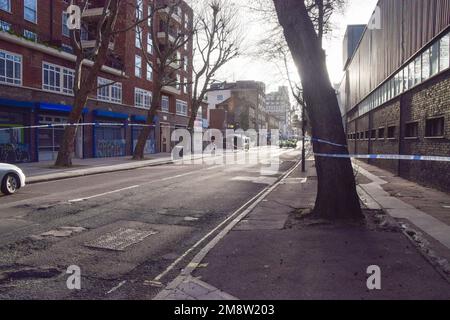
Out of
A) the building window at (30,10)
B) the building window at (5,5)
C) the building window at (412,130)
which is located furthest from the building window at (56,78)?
the building window at (412,130)

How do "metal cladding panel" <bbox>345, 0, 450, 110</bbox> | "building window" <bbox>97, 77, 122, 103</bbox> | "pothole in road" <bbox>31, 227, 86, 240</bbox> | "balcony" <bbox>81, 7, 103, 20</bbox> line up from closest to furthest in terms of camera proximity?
"pothole in road" <bbox>31, 227, 86, 240</bbox>
"metal cladding panel" <bbox>345, 0, 450, 110</bbox>
"building window" <bbox>97, 77, 122, 103</bbox>
"balcony" <bbox>81, 7, 103, 20</bbox>

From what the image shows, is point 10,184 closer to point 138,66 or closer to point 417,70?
point 417,70

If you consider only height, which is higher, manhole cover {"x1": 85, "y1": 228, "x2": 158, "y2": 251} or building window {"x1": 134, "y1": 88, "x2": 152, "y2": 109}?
building window {"x1": 134, "y1": 88, "x2": 152, "y2": 109}

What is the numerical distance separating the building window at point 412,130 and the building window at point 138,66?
28.1 m

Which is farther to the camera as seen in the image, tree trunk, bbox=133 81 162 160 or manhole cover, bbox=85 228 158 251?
tree trunk, bbox=133 81 162 160

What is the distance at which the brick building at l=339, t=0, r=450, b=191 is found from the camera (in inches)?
498

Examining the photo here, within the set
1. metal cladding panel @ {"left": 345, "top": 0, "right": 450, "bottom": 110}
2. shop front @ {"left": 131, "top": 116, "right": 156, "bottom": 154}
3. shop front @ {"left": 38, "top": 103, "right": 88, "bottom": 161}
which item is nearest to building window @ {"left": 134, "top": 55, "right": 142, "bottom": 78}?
shop front @ {"left": 131, "top": 116, "right": 156, "bottom": 154}

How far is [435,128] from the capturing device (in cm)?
1368

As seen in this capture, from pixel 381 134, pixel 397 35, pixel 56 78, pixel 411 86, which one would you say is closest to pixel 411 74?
pixel 411 86

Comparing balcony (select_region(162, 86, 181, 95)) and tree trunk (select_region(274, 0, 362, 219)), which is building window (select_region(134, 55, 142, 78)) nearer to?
balcony (select_region(162, 86, 181, 95))

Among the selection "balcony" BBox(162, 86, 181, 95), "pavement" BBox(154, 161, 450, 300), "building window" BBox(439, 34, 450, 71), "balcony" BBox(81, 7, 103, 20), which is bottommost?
"pavement" BBox(154, 161, 450, 300)

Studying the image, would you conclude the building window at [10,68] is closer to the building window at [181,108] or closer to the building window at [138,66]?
the building window at [138,66]
